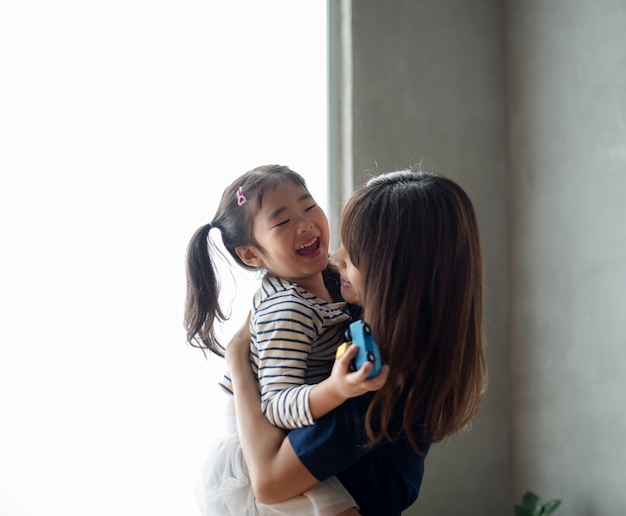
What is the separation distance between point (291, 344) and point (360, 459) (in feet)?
0.81

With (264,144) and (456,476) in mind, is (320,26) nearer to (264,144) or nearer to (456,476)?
(264,144)

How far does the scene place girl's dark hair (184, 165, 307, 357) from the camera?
1.35 meters

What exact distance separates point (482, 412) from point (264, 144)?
4.29 feet

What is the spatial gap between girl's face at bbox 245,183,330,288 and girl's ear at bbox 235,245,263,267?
37 millimetres

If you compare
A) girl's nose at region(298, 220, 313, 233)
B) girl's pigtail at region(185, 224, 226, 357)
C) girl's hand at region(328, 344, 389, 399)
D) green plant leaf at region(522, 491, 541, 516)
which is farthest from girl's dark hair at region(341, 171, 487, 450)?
green plant leaf at region(522, 491, 541, 516)

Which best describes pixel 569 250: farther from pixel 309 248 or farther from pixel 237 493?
pixel 237 493

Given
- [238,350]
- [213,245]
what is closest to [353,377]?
[238,350]

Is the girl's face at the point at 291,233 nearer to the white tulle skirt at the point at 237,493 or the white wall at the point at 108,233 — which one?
the white tulle skirt at the point at 237,493

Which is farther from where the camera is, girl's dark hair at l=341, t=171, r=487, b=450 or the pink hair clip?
the pink hair clip

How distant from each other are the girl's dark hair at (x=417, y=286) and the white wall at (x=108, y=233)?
108 cm

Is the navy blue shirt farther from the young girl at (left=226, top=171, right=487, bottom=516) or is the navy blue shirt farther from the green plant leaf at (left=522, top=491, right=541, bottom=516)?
the green plant leaf at (left=522, top=491, right=541, bottom=516)

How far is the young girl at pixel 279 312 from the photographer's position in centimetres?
112

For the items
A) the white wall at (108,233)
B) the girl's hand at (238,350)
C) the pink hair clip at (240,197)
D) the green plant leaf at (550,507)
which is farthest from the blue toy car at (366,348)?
the green plant leaf at (550,507)

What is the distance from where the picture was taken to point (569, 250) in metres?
2.38
